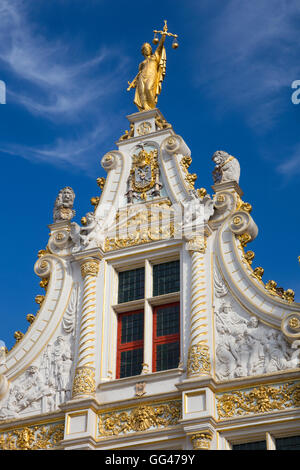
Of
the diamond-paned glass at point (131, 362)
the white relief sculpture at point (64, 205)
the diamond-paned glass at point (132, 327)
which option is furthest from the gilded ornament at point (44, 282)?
the diamond-paned glass at point (131, 362)

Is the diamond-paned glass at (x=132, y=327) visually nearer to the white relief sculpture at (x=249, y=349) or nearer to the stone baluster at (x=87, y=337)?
the stone baluster at (x=87, y=337)

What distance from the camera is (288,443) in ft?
68.3

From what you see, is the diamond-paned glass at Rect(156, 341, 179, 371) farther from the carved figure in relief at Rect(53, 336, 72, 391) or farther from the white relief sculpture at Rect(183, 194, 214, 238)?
the white relief sculpture at Rect(183, 194, 214, 238)

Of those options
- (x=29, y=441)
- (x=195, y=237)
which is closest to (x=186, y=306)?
(x=195, y=237)

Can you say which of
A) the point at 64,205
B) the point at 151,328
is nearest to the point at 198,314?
the point at 151,328

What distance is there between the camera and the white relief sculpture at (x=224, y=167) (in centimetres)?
2484

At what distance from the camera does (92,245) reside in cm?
2481

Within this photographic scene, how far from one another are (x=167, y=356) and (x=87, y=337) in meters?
1.99

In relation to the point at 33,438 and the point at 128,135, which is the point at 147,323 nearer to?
the point at 33,438

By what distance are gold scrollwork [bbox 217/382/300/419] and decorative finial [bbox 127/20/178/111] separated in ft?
30.4
